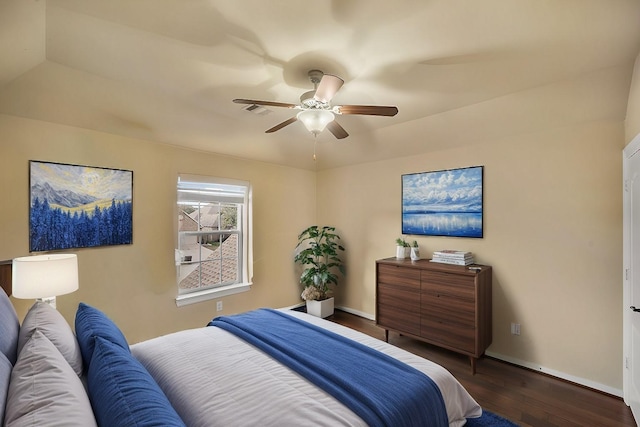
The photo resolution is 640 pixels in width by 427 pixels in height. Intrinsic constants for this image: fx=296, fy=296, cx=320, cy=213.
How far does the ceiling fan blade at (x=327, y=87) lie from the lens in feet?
5.67

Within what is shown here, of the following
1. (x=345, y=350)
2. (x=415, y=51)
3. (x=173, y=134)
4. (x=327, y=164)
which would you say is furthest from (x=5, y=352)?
(x=327, y=164)

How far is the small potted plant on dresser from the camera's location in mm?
4324

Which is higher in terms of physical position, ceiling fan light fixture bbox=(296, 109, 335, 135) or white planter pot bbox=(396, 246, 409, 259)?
ceiling fan light fixture bbox=(296, 109, 335, 135)

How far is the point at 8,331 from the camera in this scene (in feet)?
4.51

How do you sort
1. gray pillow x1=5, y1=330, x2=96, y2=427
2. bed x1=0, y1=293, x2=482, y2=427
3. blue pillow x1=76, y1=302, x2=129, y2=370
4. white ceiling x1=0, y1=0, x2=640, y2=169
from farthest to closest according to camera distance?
1. white ceiling x1=0, y1=0, x2=640, y2=169
2. blue pillow x1=76, y1=302, x2=129, y2=370
3. bed x1=0, y1=293, x2=482, y2=427
4. gray pillow x1=5, y1=330, x2=96, y2=427

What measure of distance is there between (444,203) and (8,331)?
3.63 metres

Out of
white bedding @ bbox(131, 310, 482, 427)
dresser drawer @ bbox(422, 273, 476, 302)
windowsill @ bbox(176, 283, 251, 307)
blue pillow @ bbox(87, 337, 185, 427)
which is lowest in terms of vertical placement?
windowsill @ bbox(176, 283, 251, 307)

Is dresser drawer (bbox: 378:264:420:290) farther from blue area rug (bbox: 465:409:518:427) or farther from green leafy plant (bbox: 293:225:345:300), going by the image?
blue area rug (bbox: 465:409:518:427)

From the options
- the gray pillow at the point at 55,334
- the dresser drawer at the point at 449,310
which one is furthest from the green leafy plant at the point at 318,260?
the gray pillow at the point at 55,334

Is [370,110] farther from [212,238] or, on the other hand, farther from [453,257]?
[212,238]

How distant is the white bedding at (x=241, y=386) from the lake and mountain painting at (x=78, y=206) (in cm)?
142

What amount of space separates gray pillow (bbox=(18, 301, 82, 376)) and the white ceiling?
1550mm

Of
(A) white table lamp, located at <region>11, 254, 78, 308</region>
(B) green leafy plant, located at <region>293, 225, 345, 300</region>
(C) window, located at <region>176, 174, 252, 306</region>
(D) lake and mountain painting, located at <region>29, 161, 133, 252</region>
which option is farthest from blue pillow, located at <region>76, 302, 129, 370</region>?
(B) green leafy plant, located at <region>293, 225, 345, 300</region>

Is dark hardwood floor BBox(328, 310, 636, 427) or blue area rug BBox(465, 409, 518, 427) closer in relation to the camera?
blue area rug BBox(465, 409, 518, 427)
